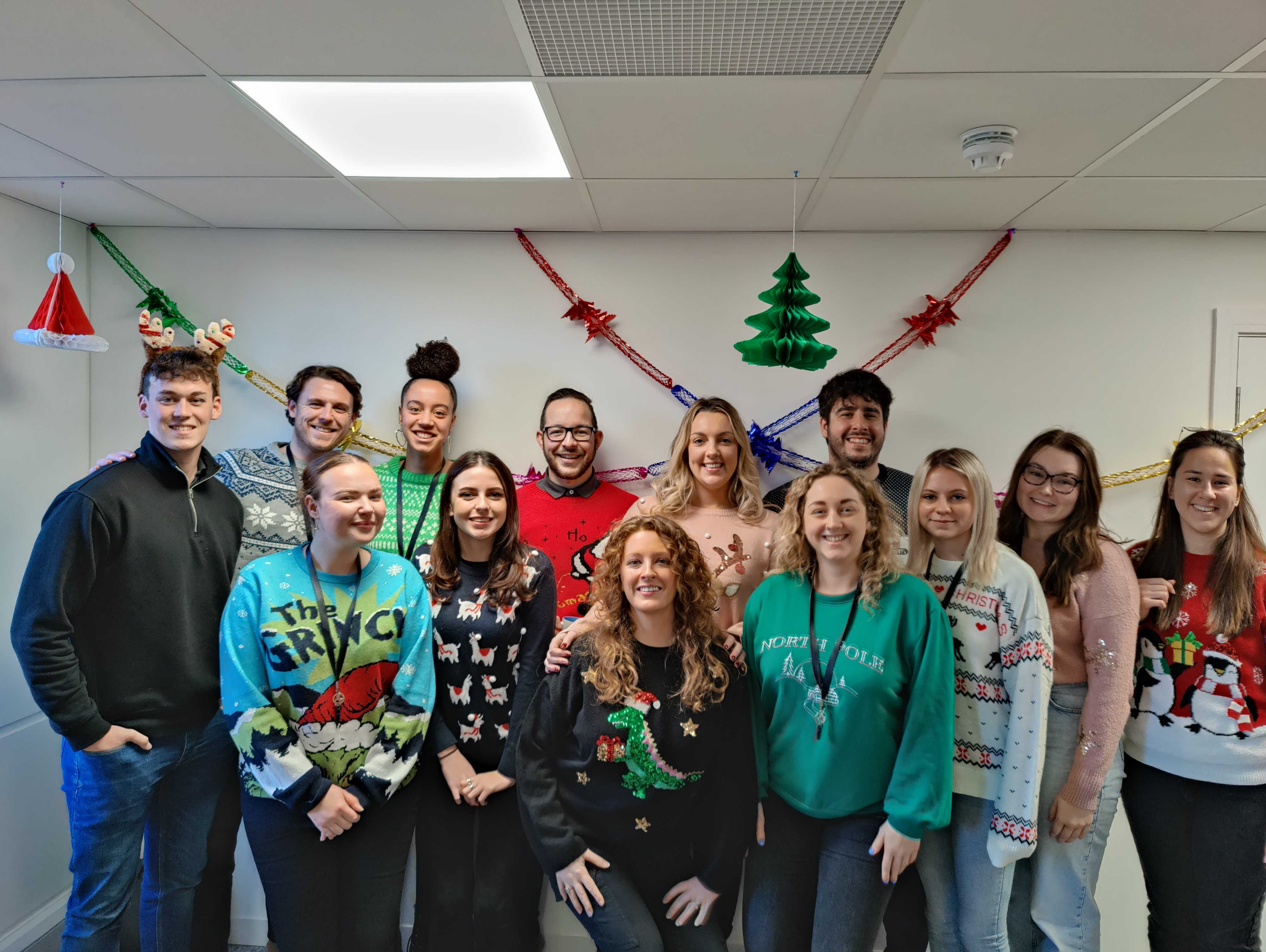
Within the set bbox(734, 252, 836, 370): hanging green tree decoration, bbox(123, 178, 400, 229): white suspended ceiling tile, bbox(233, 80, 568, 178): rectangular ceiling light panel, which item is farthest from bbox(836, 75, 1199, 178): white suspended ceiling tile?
bbox(123, 178, 400, 229): white suspended ceiling tile

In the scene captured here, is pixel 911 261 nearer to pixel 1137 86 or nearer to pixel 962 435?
pixel 962 435

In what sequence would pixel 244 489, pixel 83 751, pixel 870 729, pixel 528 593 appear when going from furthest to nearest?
pixel 244 489
pixel 528 593
pixel 83 751
pixel 870 729

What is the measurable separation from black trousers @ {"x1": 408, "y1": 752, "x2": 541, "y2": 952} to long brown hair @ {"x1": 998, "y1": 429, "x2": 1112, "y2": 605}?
5.49 feet

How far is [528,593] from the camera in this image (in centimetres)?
209

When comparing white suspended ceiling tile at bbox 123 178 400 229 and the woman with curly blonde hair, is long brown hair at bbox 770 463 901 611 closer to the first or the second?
Result: the woman with curly blonde hair

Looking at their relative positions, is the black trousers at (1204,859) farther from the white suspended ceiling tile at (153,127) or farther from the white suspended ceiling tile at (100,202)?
the white suspended ceiling tile at (100,202)

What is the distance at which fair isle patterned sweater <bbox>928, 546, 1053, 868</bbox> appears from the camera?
1.83m

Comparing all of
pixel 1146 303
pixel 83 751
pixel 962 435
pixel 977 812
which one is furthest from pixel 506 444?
pixel 1146 303

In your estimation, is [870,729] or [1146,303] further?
[1146,303]

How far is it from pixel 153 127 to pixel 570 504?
1747 millimetres

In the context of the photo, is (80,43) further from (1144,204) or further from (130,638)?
(1144,204)

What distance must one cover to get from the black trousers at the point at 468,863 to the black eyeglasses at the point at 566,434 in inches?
45.4

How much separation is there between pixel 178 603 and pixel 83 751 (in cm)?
46

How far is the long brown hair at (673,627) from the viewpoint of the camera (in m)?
→ 1.83
